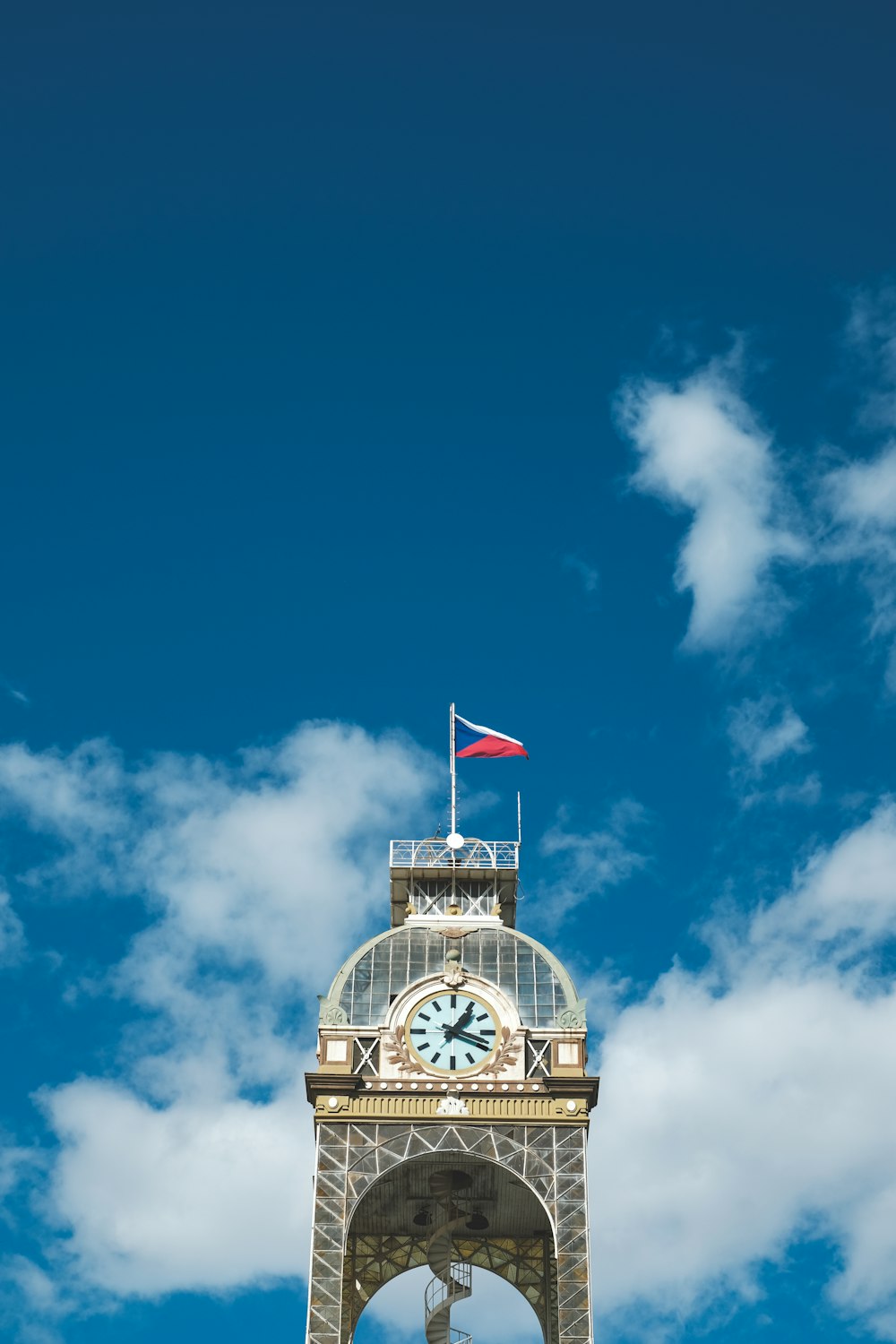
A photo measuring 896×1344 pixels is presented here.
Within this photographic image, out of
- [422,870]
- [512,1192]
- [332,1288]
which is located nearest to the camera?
[332,1288]

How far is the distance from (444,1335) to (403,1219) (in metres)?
6.28

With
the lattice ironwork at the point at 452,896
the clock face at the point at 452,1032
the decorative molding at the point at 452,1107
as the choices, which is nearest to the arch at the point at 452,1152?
the decorative molding at the point at 452,1107

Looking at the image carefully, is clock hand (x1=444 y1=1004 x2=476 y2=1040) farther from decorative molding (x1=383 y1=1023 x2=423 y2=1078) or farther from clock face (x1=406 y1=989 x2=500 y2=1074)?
decorative molding (x1=383 y1=1023 x2=423 y2=1078)

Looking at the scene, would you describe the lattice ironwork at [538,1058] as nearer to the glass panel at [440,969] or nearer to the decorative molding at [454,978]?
the glass panel at [440,969]

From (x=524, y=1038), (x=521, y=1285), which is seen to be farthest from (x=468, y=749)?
(x=521, y=1285)

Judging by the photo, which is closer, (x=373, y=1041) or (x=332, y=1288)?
(x=332, y=1288)

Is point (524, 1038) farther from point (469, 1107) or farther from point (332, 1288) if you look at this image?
point (332, 1288)

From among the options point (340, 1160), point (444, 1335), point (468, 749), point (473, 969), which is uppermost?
point (468, 749)

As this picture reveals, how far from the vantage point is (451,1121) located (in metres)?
82.0

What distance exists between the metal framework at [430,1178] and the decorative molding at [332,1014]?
4.25m

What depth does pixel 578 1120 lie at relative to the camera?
270 ft

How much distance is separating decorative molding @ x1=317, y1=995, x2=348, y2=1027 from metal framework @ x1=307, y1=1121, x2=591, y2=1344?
13.9ft

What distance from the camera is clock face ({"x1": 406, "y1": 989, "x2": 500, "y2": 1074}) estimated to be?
83.9 meters

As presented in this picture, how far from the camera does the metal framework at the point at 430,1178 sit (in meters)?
79.0
